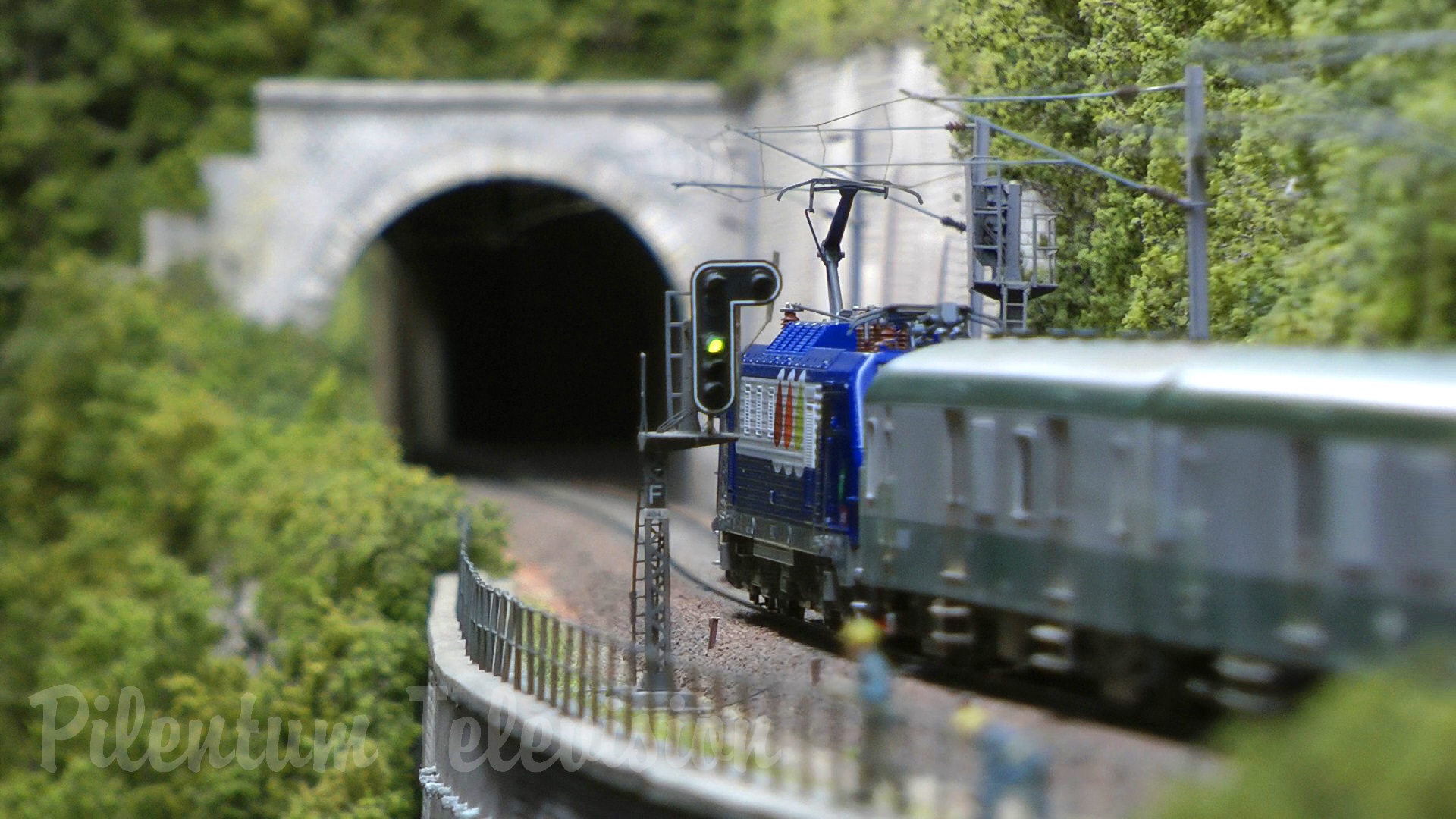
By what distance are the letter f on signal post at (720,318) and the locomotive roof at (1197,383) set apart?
1.36m

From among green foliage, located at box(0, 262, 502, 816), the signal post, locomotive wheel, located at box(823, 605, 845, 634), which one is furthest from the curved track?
green foliage, located at box(0, 262, 502, 816)

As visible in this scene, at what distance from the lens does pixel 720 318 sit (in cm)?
1509

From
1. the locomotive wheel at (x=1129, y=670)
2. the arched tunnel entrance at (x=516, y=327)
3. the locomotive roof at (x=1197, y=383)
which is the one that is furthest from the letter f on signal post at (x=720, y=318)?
the arched tunnel entrance at (x=516, y=327)

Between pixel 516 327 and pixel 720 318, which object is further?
pixel 516 327

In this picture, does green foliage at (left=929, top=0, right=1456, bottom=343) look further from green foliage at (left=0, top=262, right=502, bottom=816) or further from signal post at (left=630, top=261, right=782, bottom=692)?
green foliage at (left=0, top=262, right=502, bottom=816)

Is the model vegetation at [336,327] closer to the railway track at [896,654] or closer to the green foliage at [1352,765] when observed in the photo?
the green foliage at [1352,765]

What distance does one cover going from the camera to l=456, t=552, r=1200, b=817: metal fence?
9.77 meters

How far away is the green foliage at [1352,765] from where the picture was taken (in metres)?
7.83

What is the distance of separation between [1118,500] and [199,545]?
23.1 m

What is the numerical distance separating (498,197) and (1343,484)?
133 feet

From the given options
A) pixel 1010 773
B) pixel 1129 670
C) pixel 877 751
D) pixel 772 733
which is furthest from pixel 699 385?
pixel 1010 773

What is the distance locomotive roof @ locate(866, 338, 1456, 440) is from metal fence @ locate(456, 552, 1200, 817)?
2.38m

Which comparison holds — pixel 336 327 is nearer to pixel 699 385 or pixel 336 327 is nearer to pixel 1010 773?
pixel 699 385

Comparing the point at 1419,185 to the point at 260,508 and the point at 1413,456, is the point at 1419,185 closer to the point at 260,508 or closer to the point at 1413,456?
the point at 1413,456
